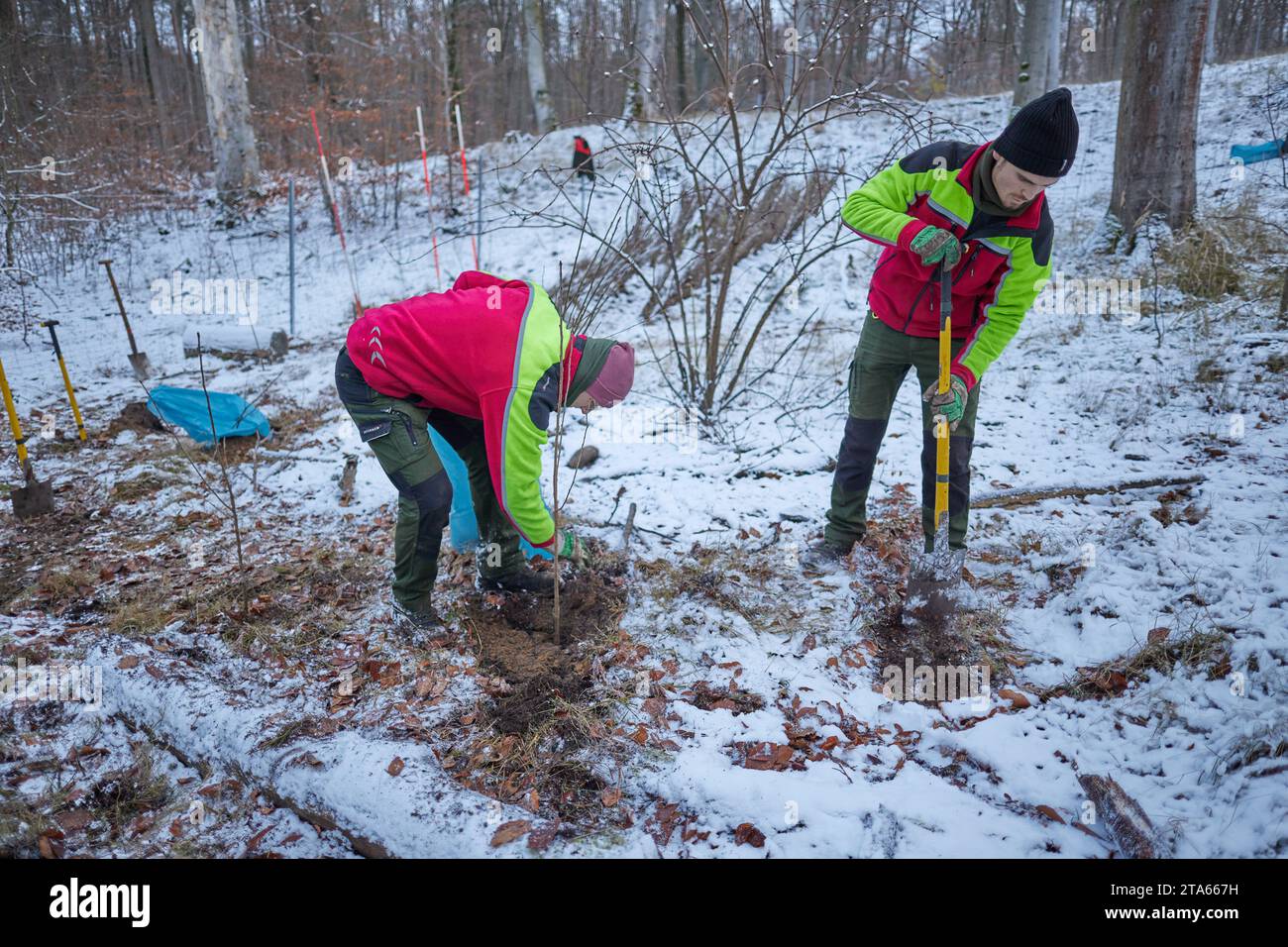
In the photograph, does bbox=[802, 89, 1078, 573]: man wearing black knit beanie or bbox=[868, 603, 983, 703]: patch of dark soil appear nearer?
bbox=[802, 89, 1078, 573]: man wearing black knit beanie

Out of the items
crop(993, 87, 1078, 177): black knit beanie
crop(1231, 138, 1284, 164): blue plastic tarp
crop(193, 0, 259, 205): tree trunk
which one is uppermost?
crop(193, 0, 259, 205): tree trunk

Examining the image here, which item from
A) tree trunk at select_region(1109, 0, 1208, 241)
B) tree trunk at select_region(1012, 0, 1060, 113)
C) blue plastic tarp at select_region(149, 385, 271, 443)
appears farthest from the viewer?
tree trunk at select_region(1012, 0, 1060, 113)

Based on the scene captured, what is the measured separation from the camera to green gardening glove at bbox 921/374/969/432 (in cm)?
291

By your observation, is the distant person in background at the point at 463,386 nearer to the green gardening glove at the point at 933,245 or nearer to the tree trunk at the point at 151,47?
the green gardening glove at the point at 933,245

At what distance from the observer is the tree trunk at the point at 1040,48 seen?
34.5 feet

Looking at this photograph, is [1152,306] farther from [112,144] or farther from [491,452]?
[112,144]

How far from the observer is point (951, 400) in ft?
9.52

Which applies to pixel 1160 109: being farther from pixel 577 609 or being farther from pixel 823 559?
pixel 577 609

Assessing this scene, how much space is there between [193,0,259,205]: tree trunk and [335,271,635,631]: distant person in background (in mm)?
12062

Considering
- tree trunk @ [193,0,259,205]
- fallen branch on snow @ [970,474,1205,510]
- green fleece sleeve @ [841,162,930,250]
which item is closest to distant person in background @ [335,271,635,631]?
green fleece sleeve @ [841,162,930,250]

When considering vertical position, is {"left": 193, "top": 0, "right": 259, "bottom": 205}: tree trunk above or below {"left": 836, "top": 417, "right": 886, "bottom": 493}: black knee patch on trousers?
above

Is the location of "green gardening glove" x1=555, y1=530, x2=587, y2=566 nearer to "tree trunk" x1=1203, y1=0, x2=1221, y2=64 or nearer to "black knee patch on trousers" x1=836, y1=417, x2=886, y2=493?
"black knee patch on trousers" x1=836, y1=417, x2=886, y2=493
